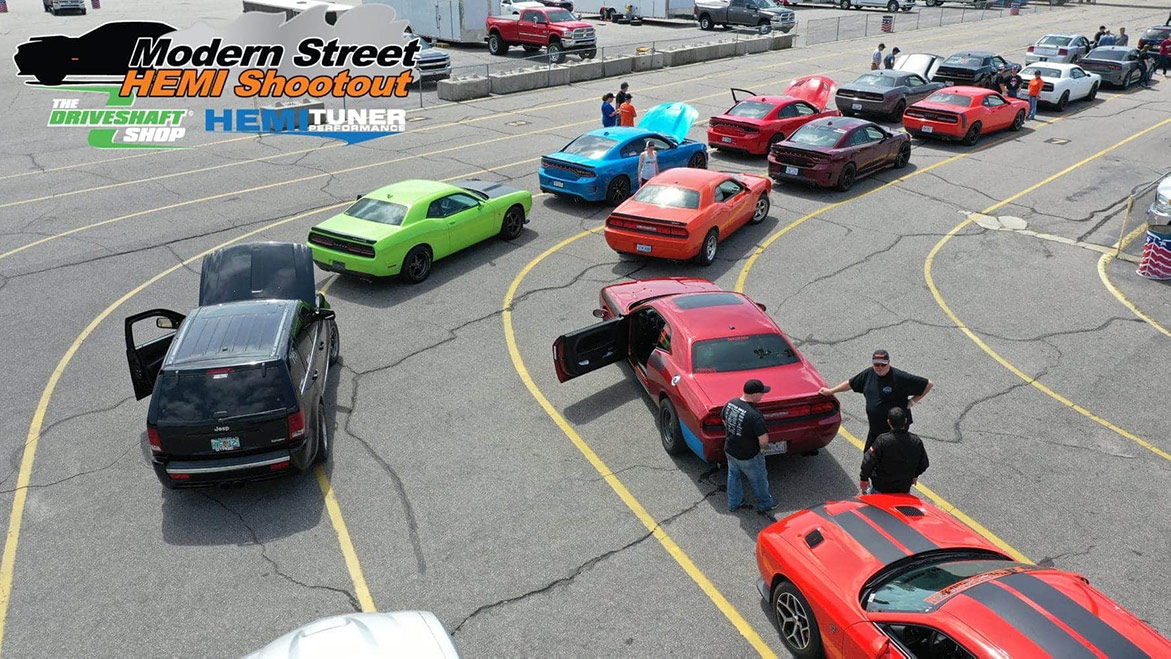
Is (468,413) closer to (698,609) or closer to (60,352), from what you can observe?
(698,609)

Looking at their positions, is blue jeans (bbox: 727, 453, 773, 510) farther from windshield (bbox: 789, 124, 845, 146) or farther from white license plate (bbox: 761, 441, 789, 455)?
windshield (bbox: 789, 124, 845, 146)

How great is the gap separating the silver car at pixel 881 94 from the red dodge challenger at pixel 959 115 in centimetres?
156

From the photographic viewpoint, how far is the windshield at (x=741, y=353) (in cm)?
840

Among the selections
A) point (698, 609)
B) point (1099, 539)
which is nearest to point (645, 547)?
point (698, 609)

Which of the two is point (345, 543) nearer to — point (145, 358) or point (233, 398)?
point (233, 398)

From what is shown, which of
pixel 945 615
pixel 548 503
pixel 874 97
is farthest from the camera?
pixel 874 97

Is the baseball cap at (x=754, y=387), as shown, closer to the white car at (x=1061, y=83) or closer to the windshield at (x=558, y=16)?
the white car at (x=1061, y=83)

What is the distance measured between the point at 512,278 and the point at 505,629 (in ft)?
25.0

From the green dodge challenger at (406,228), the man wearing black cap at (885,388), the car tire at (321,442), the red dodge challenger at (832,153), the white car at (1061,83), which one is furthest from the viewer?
the white car at (1061,83)

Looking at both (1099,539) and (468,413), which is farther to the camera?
(468,413)

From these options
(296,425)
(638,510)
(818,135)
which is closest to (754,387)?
(638,510)

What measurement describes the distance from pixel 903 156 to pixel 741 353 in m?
13.2

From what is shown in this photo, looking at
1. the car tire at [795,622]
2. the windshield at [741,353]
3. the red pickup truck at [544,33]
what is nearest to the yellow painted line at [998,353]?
the windshield at [741,353]

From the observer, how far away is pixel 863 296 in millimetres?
12562
